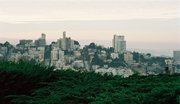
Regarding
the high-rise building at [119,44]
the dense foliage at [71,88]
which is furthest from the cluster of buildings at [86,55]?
the dense foliage at [71,88]

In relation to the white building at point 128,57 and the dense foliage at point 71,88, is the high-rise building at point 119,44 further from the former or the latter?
the dense foliage at point 71,88

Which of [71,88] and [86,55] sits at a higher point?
[86,55]

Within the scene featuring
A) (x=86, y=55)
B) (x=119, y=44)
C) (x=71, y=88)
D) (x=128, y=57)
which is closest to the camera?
(x=71, y=88)

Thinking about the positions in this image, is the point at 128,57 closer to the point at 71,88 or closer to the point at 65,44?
the point at 65,44

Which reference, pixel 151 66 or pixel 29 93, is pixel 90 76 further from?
pixel 151 66

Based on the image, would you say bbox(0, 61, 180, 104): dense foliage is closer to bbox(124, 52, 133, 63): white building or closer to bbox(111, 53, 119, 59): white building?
bbox(124, 52, 133, 63): white building

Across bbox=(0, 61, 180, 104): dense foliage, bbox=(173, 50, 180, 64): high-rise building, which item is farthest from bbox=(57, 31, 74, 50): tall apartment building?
bbox=(0, 61, 180, 104): dense foliage

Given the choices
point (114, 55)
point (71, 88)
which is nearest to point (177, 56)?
point (114, 55)

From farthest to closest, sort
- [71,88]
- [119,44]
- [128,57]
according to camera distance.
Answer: [119,44], [128,57], [71,88]
